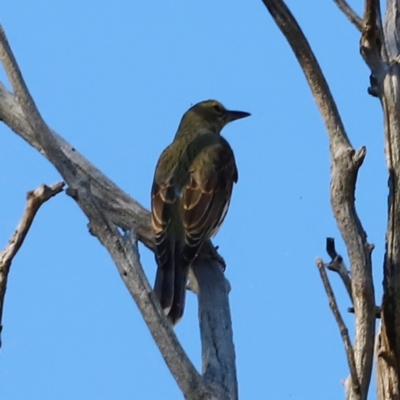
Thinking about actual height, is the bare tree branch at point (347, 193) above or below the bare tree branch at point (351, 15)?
below

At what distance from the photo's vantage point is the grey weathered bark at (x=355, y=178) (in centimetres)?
529

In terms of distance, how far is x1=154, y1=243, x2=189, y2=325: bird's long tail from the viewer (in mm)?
6621

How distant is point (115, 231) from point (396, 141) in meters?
1.56

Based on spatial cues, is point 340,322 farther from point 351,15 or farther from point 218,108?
point 218,108

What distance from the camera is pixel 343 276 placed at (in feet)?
17.7

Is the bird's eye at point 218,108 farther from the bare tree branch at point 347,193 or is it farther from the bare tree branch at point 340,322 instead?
the bare tree branch at point 340,322

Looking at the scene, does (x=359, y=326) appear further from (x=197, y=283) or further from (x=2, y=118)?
(x=2, y=118)

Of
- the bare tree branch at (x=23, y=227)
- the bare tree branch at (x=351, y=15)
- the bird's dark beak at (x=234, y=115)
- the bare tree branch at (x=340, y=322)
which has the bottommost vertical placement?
the bare tree branch at (x=340, y=322)

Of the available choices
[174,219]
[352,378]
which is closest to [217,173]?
[174,219]

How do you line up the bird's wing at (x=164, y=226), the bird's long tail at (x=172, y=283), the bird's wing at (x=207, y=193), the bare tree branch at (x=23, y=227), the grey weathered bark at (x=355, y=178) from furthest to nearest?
the bird's wing at (x=207, y=193)
the bird's wing at (x=164, y=226)
the bird's long tail at (x=172, y=283)
the grey weathered bark at (x=355, y=178)
the bare tree branch at (x=23, y=227)

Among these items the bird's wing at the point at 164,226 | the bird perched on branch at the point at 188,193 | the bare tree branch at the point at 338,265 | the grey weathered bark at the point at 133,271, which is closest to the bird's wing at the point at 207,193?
the bird perched on branch at the point at 188,193

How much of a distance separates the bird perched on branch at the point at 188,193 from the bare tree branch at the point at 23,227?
1.86 metres

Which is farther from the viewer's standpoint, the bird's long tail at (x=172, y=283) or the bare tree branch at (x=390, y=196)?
the bird's long tail at (x=172, y=283)

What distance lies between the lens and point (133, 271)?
16.3 feet
